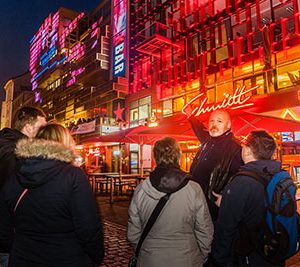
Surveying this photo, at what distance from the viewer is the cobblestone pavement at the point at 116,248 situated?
533 cm

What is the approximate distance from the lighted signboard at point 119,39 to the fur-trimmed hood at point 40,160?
24426 mm

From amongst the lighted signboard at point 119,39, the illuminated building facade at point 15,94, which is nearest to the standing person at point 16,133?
the lighted signboard at point 119,39

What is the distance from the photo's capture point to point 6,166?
9.44ft

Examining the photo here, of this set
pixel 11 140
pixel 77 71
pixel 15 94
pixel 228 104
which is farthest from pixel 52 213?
pixel 15 94

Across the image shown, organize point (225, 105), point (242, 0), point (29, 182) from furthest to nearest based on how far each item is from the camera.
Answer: point (242, 0)
point (225, 105)
point (29, 182)

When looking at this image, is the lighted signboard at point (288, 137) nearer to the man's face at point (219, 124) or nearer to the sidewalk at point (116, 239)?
the sidewalk at point (116, 239)

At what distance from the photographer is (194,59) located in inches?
758

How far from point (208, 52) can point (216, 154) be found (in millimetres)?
16668

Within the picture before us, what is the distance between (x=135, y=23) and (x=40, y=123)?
80.9 ft

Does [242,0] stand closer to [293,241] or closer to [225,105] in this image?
[225,105]

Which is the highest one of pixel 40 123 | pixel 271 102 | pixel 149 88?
pixel 149 88

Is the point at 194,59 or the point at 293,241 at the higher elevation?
the point at 194,59

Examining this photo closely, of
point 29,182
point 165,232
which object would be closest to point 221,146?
point 165,232

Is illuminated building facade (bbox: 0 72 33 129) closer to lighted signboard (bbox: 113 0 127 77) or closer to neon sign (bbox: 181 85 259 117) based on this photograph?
lighted signboard (bbox: 113 0 127 77)
